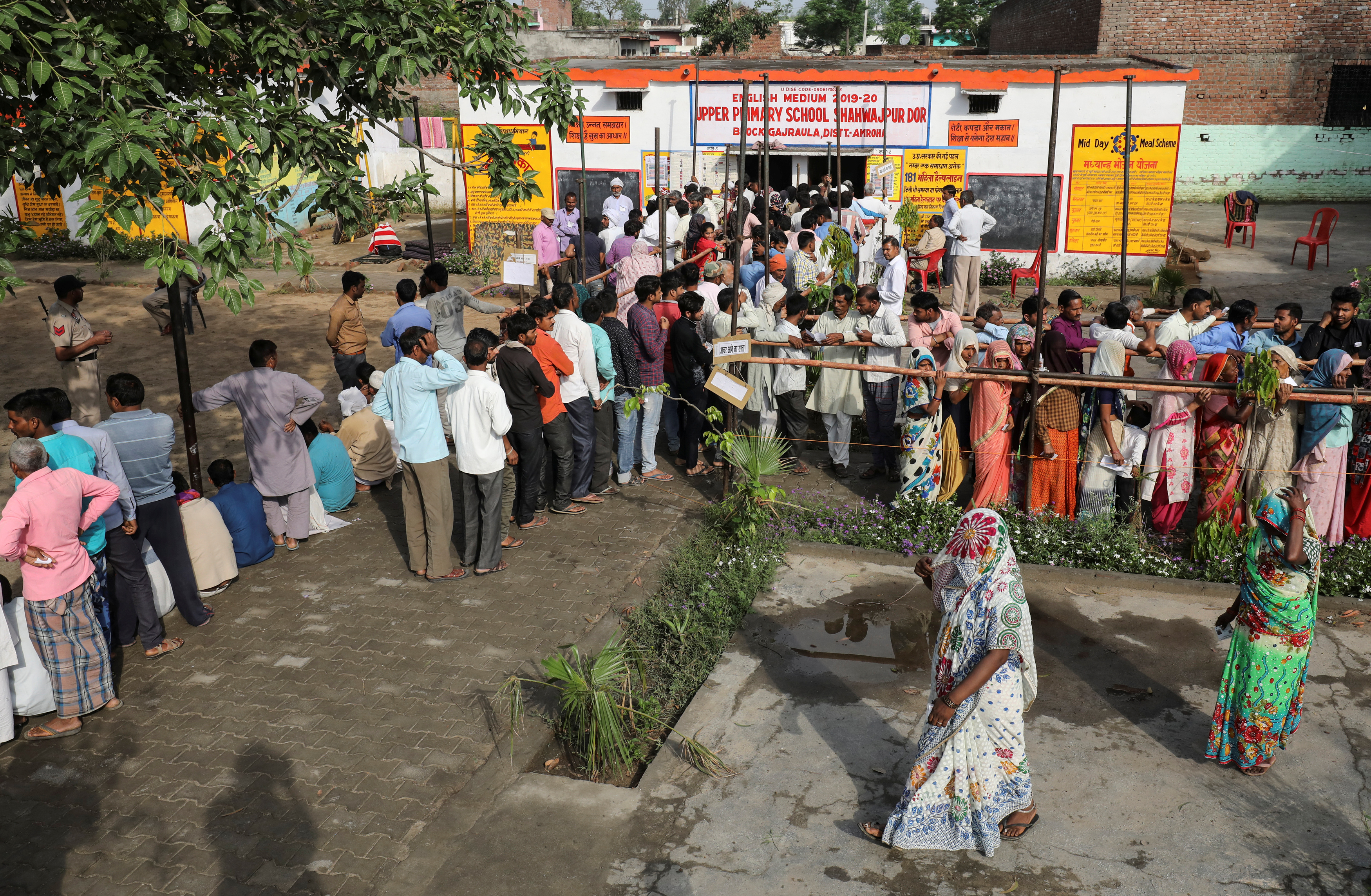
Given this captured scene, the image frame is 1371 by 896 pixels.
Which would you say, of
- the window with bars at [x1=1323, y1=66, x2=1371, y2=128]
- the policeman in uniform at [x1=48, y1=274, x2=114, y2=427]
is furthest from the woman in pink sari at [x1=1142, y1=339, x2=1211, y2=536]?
the window with bars at [x1=1323, y1=66, x2=1371, y2=128]

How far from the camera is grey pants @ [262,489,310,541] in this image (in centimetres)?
738

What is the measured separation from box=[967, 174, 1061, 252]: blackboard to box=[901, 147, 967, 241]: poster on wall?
25 centimetres

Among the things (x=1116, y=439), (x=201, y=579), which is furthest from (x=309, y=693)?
(x=1116, y=439)

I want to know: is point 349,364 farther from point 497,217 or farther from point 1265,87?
point 1265,87

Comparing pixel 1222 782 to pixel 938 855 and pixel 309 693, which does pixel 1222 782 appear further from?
pixel 309 693

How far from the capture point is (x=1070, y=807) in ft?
15.4

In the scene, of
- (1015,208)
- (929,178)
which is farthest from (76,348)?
(1015,208)

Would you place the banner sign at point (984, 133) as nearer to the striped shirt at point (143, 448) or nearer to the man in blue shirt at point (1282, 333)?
the man in blue shirt at point (1282, 333)

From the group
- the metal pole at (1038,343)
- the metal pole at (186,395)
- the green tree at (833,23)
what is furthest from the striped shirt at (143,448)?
the green tree at (833,23)

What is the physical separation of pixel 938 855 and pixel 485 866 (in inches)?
78.1

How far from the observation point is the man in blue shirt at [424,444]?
6.74 m

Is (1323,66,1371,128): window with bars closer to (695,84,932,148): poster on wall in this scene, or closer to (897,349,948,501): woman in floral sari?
(695,84,932,148): poster on wall

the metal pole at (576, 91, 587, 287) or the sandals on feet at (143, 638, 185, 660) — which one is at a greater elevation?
the metal pole at (576, 91, 587, 287)

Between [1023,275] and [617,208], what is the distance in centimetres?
638
